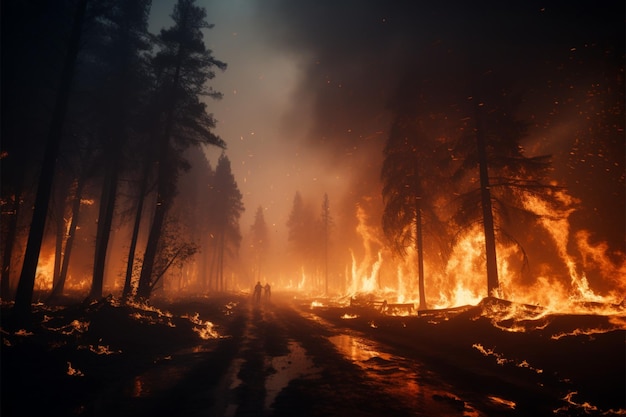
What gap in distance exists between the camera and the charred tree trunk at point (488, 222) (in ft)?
49.1

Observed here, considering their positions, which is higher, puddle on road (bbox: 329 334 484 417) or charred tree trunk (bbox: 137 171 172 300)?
charred tree trunk (bbox: 137 171 172 300)

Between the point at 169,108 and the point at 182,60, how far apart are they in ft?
10.1

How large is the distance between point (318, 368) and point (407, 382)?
7.99 ft

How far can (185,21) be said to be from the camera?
2016 centimetres

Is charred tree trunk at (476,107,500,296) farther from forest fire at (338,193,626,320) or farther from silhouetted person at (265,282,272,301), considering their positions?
silhouetted person at (265,282,272,301)

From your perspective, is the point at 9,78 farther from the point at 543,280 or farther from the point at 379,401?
the point at 543,280

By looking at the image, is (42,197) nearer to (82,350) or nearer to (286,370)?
(82,350)

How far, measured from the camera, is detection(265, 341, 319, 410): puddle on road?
263 inches

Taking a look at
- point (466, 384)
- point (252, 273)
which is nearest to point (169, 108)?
point (466, 384)

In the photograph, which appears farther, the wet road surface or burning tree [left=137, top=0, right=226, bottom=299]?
burning tree [left=137, top=0, right=226, bottom=299]

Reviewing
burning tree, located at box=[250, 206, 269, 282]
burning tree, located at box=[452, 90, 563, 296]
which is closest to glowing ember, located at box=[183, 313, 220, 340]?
burning tree, located at box=[452, 90, 563, 296]

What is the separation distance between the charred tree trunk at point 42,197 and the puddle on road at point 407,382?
10.1m

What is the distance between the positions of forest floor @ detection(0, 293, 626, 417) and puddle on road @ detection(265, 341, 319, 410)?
3 cm

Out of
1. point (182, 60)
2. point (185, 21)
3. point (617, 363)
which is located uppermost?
point (185, 21)
